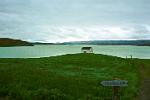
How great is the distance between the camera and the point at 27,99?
21109 mm

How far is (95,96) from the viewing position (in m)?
23.8

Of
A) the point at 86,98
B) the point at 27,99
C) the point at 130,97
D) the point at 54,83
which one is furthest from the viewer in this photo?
the point at 54,83

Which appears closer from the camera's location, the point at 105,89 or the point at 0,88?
the point at 0,88

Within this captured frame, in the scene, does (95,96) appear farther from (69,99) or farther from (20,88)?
(20,88)

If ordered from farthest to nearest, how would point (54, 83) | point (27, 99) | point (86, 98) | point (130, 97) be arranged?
point (54, 83) → point (130, 97) → point (86, 98) → point (27, 99)

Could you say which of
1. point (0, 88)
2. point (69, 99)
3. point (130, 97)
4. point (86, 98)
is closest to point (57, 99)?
point (69, 99)

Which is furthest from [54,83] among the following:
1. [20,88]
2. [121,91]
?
[121,91]

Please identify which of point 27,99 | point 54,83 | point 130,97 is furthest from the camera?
point 54,83

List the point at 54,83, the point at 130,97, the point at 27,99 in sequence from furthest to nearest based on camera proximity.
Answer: the point at 54,83 < the point at 130,97 < the point at 27,99

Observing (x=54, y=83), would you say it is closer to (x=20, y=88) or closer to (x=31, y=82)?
(x=31, y=82)

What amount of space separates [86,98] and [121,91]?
4.95m

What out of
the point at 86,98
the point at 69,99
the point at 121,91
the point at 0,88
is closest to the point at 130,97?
the point at 121,91

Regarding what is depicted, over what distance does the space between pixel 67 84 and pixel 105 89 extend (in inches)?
132

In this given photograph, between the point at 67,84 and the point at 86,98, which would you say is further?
the point at 67,84
